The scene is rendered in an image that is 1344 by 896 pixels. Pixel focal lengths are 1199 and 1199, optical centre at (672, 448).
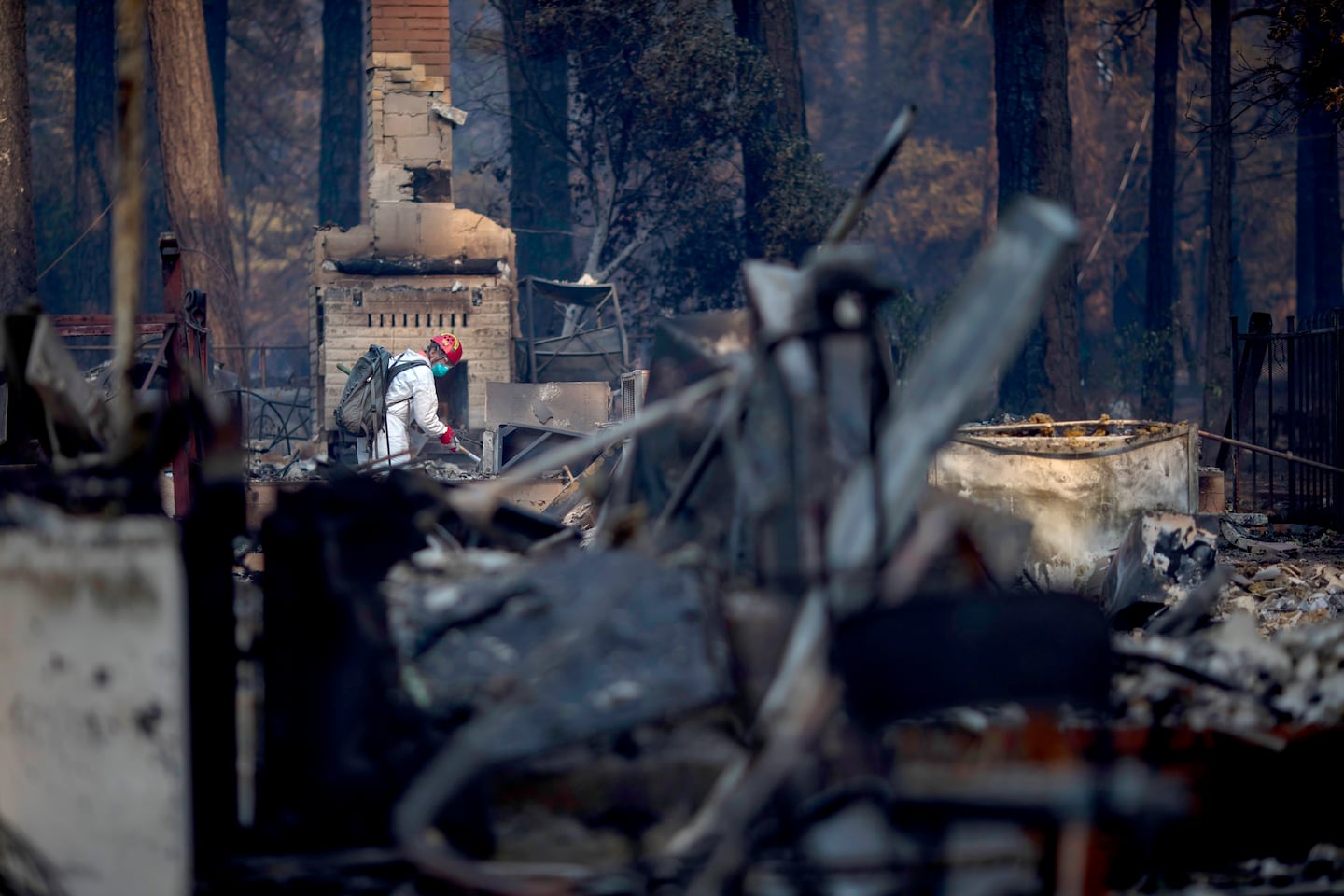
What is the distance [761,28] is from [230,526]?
16.5 metres

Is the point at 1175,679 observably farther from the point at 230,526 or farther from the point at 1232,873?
the point at 230,526

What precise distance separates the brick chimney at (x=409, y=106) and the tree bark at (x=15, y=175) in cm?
456

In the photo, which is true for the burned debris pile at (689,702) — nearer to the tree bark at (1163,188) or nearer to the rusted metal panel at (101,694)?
the rusted metal panel at (101,694)

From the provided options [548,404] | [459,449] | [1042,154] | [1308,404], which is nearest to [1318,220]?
[1042,154]

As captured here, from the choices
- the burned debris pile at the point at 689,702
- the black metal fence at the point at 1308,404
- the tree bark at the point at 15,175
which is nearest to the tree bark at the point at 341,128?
the tree bark at the point at 15,175

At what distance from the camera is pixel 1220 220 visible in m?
16.6

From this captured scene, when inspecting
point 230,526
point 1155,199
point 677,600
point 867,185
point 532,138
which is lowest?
point 677,600

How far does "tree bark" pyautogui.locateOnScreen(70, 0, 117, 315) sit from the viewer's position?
21.3 meters

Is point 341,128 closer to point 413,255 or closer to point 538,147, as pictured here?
point 538,147

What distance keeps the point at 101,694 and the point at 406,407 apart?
715 centimetres

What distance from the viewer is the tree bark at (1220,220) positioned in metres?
16.2

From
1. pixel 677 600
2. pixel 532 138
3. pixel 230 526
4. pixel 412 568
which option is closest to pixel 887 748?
pixel 677 600

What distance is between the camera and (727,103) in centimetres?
1748

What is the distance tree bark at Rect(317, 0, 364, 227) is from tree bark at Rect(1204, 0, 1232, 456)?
14.4 meters
